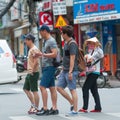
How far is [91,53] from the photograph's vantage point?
12.6 meters

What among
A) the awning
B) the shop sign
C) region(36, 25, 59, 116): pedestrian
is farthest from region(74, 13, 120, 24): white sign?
the awning

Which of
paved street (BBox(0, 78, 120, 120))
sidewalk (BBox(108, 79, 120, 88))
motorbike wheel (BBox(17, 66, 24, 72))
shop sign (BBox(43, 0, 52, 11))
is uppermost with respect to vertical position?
shop sign (BBox(43, 0, 52, 11))

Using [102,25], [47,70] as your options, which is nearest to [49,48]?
[47,70]

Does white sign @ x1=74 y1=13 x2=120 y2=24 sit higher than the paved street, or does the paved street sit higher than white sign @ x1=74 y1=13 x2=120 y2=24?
Answer: white sign @ x1=74 y1=13 x2=120 y2=24

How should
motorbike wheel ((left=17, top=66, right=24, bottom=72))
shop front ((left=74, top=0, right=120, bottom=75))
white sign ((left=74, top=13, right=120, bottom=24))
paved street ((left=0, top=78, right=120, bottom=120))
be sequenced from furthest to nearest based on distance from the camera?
motorbike wheel ((left=17, top=66, right=24, bottom=72)) < shop front ((left=74, top=0, right=120, bottom=75)) < white sign ((left=74, top=13, right=120, bottom=24)) < paved street ((left=0, top=78, right=120, bottom=120))

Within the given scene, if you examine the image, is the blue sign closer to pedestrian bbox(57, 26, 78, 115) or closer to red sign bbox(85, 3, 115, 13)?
red sign bbox(85, 3, 115, 13)

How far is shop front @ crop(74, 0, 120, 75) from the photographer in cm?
2741

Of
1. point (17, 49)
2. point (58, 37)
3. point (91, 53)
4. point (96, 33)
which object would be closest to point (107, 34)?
point (96, 33)

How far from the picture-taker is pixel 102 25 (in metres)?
29.0

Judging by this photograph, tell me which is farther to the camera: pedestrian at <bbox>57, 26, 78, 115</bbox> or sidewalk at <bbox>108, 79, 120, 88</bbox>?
sidewalk at <bbox>108, 79, 120, 88</bbox>

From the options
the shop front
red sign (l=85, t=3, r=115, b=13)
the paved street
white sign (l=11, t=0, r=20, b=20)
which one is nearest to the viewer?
the paved street

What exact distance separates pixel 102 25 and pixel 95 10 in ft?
5.56

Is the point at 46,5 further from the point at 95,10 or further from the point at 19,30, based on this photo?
the point at 19,30

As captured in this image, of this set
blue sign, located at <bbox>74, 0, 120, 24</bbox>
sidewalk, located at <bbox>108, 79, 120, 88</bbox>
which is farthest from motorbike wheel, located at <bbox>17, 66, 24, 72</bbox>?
sidewalk, located at <bbox>108, 79, 120, 88</bbox>
